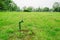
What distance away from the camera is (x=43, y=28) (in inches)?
563

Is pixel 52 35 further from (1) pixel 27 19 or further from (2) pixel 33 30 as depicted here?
(1) pixel 27 19

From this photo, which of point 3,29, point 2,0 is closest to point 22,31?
point 3,29

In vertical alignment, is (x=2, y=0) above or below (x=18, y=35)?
above

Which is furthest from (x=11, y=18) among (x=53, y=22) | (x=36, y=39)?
(x=36, y=39)

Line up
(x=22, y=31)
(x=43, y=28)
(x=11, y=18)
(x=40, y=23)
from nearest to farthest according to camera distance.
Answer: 1. (x=22, y=31)
2. (x=43, y=28)
3. (x=40, y=23)
4. (x=11, y=18)

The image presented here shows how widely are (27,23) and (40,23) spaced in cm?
114

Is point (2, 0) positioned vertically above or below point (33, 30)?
above

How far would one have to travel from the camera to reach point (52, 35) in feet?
43.3

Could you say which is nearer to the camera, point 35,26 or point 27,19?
point 35,26

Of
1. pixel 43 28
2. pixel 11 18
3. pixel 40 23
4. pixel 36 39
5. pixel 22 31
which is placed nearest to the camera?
pixel 36 39

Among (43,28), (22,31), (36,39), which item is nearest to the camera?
(36,39)

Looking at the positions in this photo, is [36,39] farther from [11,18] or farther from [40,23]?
[11,18]

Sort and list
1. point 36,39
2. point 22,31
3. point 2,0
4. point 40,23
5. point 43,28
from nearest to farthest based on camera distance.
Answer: point 36,39, point 22,31, point 43,28, point 40,23, point 2,0

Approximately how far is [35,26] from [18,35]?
232cm
